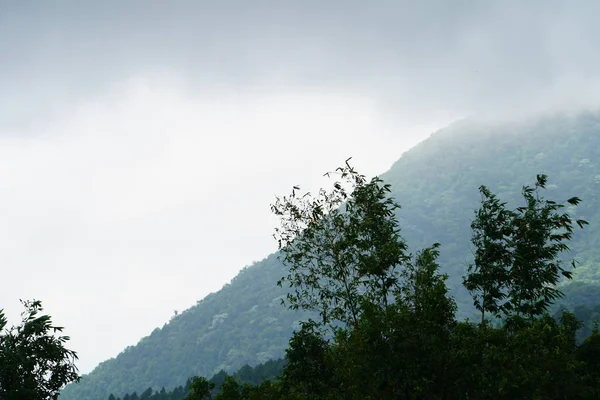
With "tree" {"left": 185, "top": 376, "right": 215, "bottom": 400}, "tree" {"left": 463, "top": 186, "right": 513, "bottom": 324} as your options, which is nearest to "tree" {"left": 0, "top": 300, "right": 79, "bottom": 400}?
"tree" {"left": 185, "top": 376, "right": 215, "bottom": 400}

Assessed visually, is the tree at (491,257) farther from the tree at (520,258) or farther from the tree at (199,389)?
the tree at (199,389)

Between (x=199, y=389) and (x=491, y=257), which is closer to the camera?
(x=491, y=257)

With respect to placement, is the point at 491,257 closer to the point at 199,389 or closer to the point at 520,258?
the point at 520,258

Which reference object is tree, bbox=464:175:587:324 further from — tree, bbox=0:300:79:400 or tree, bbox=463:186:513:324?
tree, bbox=0:300:79:400

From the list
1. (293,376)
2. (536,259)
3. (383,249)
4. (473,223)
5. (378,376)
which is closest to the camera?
(378,376)

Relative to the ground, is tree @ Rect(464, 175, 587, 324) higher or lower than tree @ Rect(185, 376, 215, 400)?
lower

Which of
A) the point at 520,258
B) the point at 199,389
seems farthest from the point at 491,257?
the point at 199,389

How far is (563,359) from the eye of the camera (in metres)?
21.7

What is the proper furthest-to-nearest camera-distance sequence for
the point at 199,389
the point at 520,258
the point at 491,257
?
the point at 199,389 < the point at 491,257 < the point at 520,258

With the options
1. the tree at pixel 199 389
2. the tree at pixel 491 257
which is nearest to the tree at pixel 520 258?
the tree at pixel 491 257

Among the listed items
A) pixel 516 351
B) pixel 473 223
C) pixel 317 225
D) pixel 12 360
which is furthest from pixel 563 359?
pixel 12 360

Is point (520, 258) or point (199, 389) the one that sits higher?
point (199, 389)

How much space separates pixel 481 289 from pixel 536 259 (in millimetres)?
3219

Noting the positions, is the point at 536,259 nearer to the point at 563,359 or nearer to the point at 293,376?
the point at 563,359
